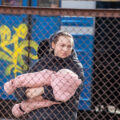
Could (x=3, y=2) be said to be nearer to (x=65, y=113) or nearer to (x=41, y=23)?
(x=41, y=23)

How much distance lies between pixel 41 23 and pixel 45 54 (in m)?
0.75

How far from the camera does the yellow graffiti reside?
13.1 feet

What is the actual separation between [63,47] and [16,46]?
1015 mm

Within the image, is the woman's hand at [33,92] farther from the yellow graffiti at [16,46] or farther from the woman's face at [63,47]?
the yellow graffiti at [16,46]

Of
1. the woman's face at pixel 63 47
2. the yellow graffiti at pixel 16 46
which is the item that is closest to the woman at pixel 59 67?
the woman's face at pixel 63 47

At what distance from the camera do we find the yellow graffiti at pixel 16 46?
4.00m

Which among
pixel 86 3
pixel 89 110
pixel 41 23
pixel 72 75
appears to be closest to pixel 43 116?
pixel 72 75

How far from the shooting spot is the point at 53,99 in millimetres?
3203

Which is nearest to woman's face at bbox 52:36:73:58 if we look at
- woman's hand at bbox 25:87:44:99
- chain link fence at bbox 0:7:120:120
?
woman's hand at bbox 25:87:44:99

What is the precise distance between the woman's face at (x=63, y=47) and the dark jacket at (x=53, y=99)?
5 cm

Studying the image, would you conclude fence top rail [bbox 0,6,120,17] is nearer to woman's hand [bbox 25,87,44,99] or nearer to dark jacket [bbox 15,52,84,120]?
dark jacket [bbox 15,52,84,120]

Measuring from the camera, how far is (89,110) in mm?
4039

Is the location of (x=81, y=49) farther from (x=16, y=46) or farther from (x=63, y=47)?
(x=16, y=46)

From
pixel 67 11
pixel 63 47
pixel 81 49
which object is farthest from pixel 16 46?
pixel 67 11
